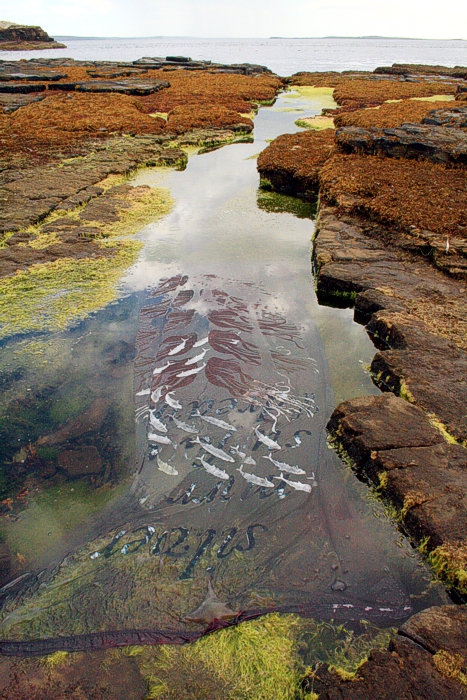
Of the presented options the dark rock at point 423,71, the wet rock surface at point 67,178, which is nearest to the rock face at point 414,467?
the wet rock surface at point 67,178

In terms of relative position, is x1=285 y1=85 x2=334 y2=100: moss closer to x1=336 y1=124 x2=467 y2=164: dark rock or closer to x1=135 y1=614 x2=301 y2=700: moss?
x1=336 y1=124 x2=467 y2=164: dark rock

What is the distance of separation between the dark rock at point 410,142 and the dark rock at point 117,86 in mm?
14951

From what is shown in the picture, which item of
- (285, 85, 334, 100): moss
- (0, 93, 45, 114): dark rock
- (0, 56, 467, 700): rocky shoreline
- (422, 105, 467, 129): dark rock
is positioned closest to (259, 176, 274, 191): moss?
(0, 56, 467, 700): rocky shoreline

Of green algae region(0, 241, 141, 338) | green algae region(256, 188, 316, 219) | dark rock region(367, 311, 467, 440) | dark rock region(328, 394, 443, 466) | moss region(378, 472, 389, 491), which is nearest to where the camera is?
moss region(378, 472, 389, 491)

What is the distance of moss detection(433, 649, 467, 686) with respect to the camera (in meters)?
1.62

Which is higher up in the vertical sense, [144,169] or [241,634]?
[144,169]

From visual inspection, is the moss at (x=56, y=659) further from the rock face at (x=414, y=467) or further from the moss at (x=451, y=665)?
the rock face at (x=414, y=467)

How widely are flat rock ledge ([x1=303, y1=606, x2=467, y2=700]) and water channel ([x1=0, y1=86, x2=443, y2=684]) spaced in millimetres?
285

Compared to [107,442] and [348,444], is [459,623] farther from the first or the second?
[107,442]

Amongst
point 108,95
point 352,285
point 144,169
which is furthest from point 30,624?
point 108,95

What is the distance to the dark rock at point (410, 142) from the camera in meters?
9.02

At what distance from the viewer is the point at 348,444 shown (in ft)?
9.59

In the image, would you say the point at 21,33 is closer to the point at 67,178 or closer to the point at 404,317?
the point at 67,178

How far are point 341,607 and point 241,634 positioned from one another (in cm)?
50
